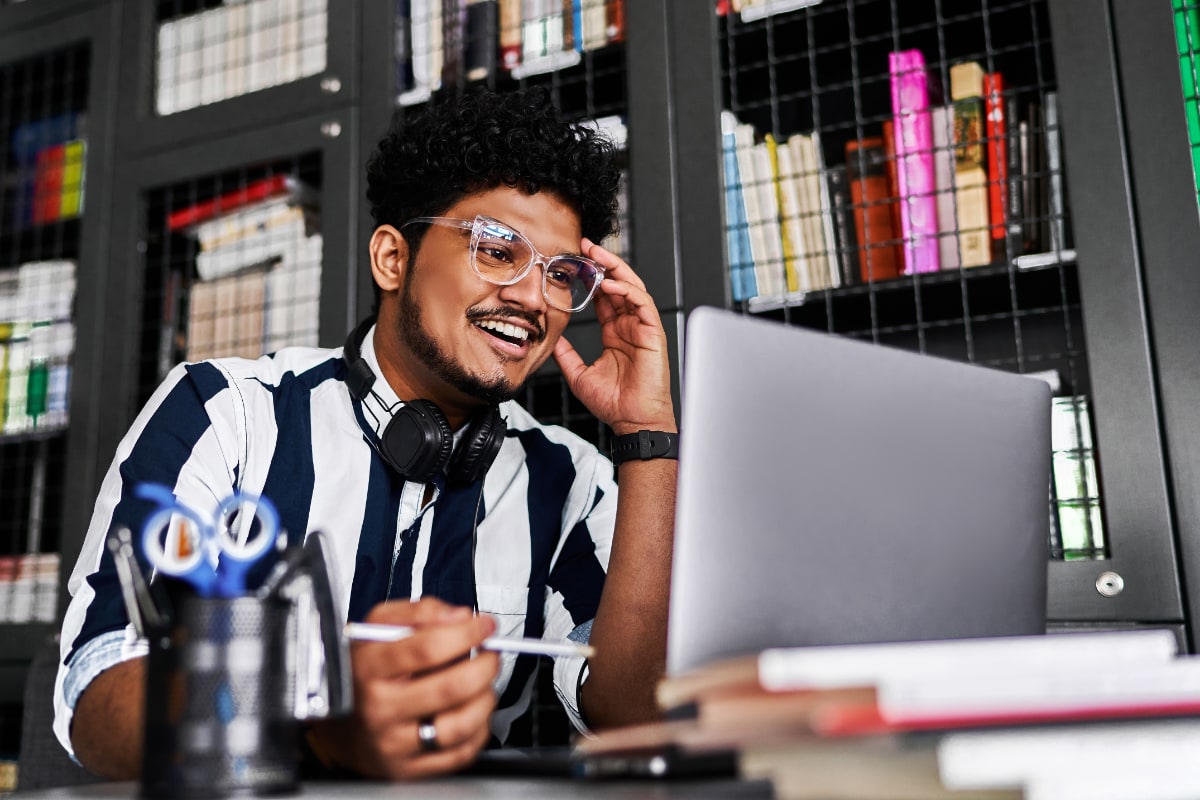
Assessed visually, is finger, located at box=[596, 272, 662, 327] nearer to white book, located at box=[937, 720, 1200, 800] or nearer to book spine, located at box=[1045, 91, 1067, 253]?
book spine, located at box=[1045, 91, 1067, 253]

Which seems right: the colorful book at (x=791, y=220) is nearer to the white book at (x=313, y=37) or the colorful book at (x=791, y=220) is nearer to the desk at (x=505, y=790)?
the white book at (x=313, y=37)

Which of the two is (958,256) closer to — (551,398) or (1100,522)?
(1100,522)

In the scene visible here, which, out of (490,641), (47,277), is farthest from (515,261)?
(47,277)

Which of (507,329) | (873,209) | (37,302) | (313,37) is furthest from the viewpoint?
(37,302)

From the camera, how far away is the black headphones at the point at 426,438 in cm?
132

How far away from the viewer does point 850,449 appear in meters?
0.73

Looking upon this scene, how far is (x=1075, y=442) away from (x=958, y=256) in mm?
341

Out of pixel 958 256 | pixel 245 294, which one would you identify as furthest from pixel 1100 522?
pixel 245 294

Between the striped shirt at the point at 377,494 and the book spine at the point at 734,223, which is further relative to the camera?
the book spine at the point at 734,223

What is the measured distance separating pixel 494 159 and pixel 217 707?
1.11 meters

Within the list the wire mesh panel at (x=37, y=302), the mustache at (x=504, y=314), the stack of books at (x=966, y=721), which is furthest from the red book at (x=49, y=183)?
the stack of books at (x=966, y=721)

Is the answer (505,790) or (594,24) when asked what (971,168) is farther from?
(505,790)

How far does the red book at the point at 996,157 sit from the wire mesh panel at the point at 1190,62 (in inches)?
9.8

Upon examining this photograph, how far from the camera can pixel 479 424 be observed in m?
1.43
